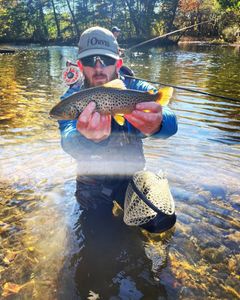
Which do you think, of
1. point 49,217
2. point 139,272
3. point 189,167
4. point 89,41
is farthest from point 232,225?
point 89,41

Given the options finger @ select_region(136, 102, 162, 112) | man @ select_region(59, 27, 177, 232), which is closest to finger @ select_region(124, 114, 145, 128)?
man @ select_region(59, 27, 177, 232)

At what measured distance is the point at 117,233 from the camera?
4.56 m

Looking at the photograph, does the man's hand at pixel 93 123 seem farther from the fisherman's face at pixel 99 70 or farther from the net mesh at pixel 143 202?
the net mesh at pixel 143 202

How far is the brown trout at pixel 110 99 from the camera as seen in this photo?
3.31 metres

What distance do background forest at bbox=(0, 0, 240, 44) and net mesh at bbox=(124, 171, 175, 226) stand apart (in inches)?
1978

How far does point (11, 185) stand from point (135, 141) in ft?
8.55

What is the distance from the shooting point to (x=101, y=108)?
3334 mm

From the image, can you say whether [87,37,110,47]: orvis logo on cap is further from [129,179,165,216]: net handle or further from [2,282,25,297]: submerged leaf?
[2,282,25,297]: submerged leaf

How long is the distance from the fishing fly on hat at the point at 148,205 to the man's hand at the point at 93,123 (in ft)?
3.33

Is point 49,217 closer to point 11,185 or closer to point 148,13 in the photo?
point 11,185

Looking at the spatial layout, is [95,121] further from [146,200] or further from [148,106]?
[146,200]

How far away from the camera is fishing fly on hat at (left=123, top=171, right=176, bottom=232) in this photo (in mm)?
3916

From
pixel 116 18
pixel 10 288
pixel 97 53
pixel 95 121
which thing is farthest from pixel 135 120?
pixel 116 18

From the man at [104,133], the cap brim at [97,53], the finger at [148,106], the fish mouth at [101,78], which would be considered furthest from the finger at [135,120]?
the cap brim at [97,53]
